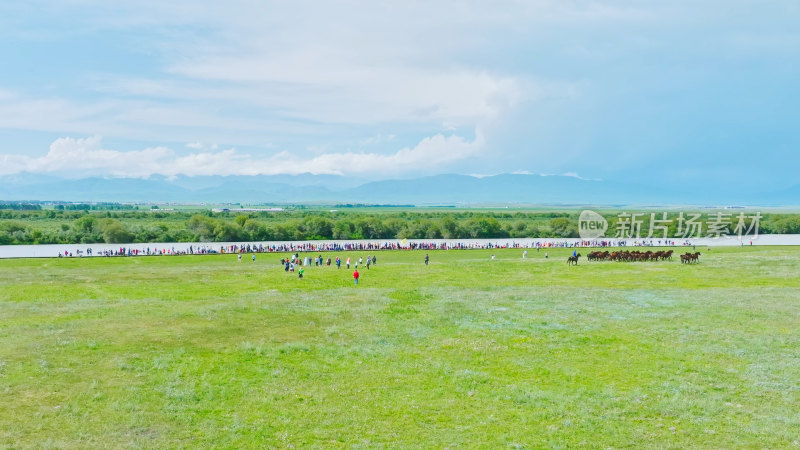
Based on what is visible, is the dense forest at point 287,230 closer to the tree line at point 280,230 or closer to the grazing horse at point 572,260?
the tree line at point 280,230

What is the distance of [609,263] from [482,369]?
5103cm

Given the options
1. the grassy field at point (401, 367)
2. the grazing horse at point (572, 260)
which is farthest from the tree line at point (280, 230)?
the grassy field at point (401, 367)

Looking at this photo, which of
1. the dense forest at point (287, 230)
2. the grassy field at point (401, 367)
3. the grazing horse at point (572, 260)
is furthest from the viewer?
the dense forest at point (287, 230)

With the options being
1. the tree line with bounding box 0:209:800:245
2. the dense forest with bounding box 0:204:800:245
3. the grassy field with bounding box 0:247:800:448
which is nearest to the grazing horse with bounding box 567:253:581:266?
the grassy field with bounding box 0:247:800:448

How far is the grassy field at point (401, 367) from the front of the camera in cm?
1681

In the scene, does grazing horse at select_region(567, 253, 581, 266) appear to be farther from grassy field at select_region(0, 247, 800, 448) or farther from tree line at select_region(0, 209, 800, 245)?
tree line at select_region(0, 209, 800, 245)

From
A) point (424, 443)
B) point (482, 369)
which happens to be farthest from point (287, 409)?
point (482, 369)

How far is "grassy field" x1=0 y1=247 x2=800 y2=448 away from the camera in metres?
16.8

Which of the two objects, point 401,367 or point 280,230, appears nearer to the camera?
point 401,367

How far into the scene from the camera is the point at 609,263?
69.3 meters

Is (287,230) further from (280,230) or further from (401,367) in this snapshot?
(401,367)

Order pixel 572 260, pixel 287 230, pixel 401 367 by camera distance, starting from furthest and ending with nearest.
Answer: pixel 287 230, pixel 572 260, pixel 401 367

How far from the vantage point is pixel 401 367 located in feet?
77.0

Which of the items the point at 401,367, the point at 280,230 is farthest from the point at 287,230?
the point at 401,367
